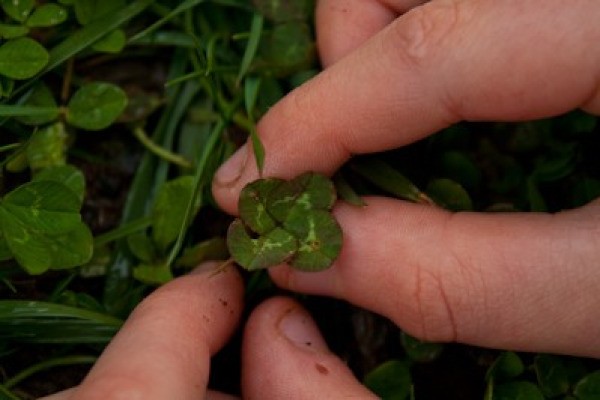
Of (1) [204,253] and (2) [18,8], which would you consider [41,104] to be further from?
(1) [204,253]

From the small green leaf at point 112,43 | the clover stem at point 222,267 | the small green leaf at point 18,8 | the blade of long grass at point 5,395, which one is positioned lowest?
the blade of long grass at point 5,395

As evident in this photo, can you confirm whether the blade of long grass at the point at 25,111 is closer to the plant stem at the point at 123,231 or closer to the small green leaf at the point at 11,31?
the small green leaf at the point at 11,31

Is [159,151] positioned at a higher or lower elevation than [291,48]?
lower

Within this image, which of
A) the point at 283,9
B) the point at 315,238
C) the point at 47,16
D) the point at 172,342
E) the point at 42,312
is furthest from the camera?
the point at 283,9

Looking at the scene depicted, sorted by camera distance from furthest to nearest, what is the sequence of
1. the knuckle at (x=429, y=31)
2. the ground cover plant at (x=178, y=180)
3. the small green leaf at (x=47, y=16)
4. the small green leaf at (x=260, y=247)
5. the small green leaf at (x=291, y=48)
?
1. the small green leaf at (x=291, y=48)
2. the small green leaf at (x=47, y=16)
3. the ground cover plant at (x=178, y=180)
4. the small green leaf at (x=260, y=247)
5. the knuckle at (x=429, y=31)

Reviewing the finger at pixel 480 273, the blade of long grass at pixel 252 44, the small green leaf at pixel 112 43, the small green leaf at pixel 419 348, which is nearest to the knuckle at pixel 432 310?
the finger at pixel 480 273

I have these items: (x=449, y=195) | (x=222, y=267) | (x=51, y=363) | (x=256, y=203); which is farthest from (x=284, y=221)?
(x=51, y=363)

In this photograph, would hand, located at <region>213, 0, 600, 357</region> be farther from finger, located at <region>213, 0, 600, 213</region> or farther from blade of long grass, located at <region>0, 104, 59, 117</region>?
blade of long grass, located at <region>0, 104, 59, 117</region>
